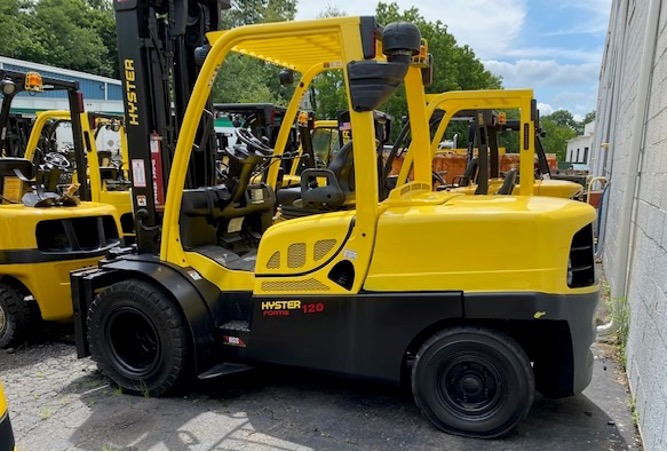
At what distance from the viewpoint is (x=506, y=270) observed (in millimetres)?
3420

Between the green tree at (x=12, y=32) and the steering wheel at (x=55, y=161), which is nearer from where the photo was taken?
the steering wheel at (x=55, y=161)

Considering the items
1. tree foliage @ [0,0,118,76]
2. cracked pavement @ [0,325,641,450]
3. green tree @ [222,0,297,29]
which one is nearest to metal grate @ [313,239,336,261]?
cracked pavement @ [0,325,641,450]

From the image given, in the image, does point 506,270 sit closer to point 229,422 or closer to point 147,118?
point 229,422

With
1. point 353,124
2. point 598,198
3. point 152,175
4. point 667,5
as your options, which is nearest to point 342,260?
point 353,124

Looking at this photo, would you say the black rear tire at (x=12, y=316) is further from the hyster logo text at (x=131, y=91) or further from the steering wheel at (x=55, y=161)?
the steering wheel at (x=55, y=161)

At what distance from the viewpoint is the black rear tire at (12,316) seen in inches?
209

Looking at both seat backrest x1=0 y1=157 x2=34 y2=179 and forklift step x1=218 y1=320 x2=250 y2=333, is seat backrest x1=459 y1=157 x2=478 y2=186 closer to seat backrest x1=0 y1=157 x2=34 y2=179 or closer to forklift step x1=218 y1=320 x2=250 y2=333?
forklift step x1=218 y1=320 x2=250 y2=333

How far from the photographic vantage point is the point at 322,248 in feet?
12.5

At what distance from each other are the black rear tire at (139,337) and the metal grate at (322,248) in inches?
43.4

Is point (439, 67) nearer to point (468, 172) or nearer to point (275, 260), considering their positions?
point (468, 172)

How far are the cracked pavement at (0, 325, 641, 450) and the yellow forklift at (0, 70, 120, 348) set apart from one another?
2.55 ft

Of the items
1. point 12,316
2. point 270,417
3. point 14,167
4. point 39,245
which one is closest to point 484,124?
point 270,417

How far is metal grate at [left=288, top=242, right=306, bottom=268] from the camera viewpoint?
12.7 ft

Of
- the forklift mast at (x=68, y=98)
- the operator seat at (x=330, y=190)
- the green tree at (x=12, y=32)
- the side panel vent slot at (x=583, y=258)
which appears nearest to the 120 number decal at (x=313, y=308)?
the operator seat at (x=330, y=190)
